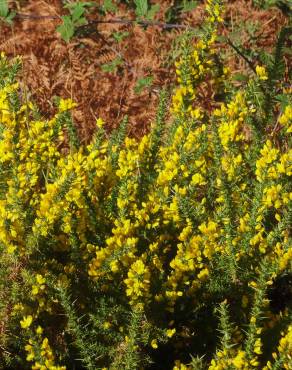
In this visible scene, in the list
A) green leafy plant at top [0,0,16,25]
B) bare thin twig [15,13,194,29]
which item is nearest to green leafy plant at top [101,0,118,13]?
bare thin twig [15,13,194,29]

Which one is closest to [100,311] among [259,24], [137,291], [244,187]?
[137,291]

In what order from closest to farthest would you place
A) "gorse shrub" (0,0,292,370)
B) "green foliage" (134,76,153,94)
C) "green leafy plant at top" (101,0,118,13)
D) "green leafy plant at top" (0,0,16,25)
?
"gorse shrub" (0,0,292,370)
"green foliage" (134,76,153,94)
"green leafy plant at top" (0,0,16,25)
"green leafy plant at top" (101,0,118,13)

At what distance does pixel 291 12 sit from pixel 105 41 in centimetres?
136

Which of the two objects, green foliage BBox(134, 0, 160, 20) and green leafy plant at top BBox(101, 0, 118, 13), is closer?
green foliage BBox(134, 0, 160, 20)

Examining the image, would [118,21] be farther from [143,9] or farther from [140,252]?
[140,252]

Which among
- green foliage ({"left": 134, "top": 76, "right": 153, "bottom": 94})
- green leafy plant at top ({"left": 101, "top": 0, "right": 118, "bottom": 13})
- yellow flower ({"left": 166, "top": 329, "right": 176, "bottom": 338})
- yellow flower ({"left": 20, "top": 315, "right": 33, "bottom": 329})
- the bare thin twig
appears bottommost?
yellow flower ({"left": 166, "top": 329, "right": 176, "bottom": 338})

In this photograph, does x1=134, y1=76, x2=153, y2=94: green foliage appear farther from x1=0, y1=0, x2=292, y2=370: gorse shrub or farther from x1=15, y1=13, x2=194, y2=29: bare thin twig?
x1=0, y1=0, x2=292, y2=370: gorse shrub

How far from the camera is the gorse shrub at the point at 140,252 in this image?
233cm

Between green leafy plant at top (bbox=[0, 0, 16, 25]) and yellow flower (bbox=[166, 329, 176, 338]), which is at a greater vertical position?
green leafy plant at top (bbox=[0, 0, 16, 25])

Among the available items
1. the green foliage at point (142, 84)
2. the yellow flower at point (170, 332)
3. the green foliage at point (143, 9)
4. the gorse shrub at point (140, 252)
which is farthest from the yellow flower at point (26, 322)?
the green foliage at point (143, 9)

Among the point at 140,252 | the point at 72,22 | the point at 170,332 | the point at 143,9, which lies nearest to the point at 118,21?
the point at 143,9

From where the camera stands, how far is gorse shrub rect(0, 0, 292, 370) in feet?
7.64

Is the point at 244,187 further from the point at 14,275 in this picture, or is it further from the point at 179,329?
the point at 14,275

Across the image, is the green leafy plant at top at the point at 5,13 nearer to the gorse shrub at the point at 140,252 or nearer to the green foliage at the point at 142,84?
the green foliage at the point at 142,84
